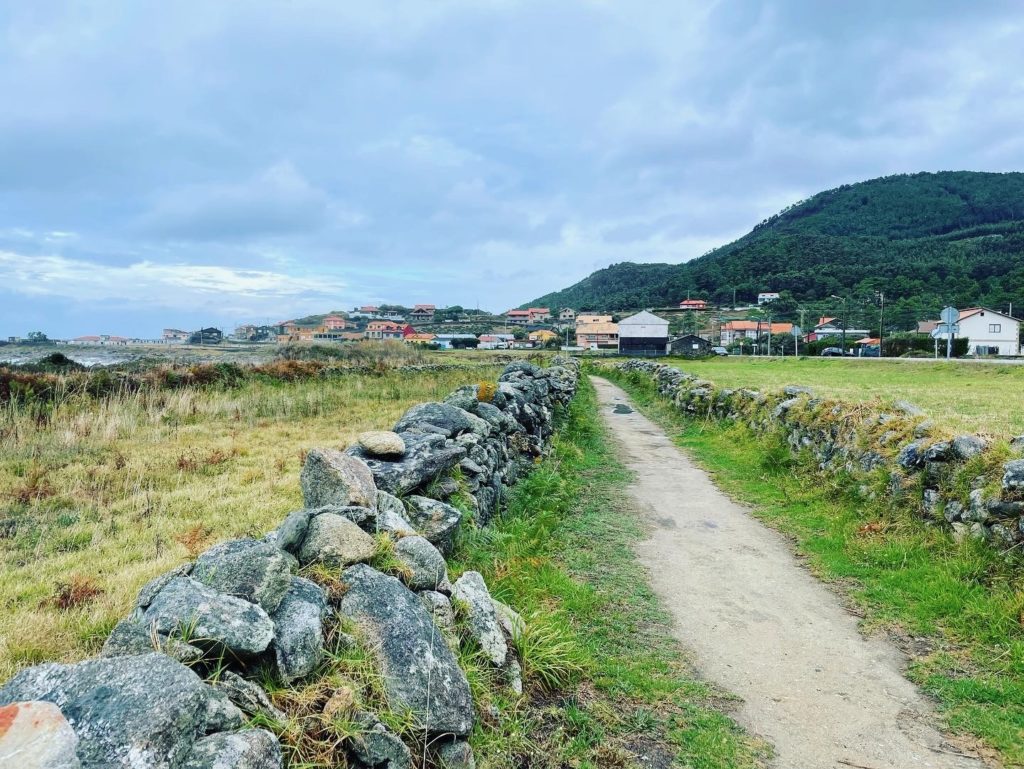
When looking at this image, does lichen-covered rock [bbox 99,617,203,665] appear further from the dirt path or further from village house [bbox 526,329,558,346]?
village house [bbox 526,329,558,346]

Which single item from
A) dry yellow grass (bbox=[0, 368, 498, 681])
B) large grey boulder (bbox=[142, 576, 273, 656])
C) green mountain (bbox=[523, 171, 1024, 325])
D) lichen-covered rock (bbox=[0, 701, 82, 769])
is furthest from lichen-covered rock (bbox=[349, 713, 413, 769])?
green mountain (bbox=[523, 171, 1024, 325])

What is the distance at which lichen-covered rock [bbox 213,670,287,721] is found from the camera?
256cm

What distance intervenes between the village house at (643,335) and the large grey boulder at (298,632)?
90156 millimetres

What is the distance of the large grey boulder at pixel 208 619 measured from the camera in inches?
105

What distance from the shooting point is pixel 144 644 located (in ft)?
8.64

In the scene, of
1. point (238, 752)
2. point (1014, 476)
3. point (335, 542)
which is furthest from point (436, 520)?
point (1014, 476)

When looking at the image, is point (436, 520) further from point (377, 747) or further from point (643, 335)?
point (643, 335)

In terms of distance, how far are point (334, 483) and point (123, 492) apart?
574 centimetres

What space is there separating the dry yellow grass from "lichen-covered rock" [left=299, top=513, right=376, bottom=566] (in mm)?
1581

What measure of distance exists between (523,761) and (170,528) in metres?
5.21

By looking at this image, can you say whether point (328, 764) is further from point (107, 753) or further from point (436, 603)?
point (436, 603)

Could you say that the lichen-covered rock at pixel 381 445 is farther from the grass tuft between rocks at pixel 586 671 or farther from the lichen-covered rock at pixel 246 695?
the lichen-covered rock at pixel 246 695

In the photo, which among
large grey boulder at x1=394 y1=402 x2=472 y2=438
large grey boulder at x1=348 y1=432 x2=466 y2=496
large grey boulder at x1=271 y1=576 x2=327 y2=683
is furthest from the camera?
large grey boulder at x1=394 y1=402 x2=472 y2=438

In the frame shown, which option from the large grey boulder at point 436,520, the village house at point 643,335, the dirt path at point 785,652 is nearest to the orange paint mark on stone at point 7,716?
the large grey boulder at point 436,520
